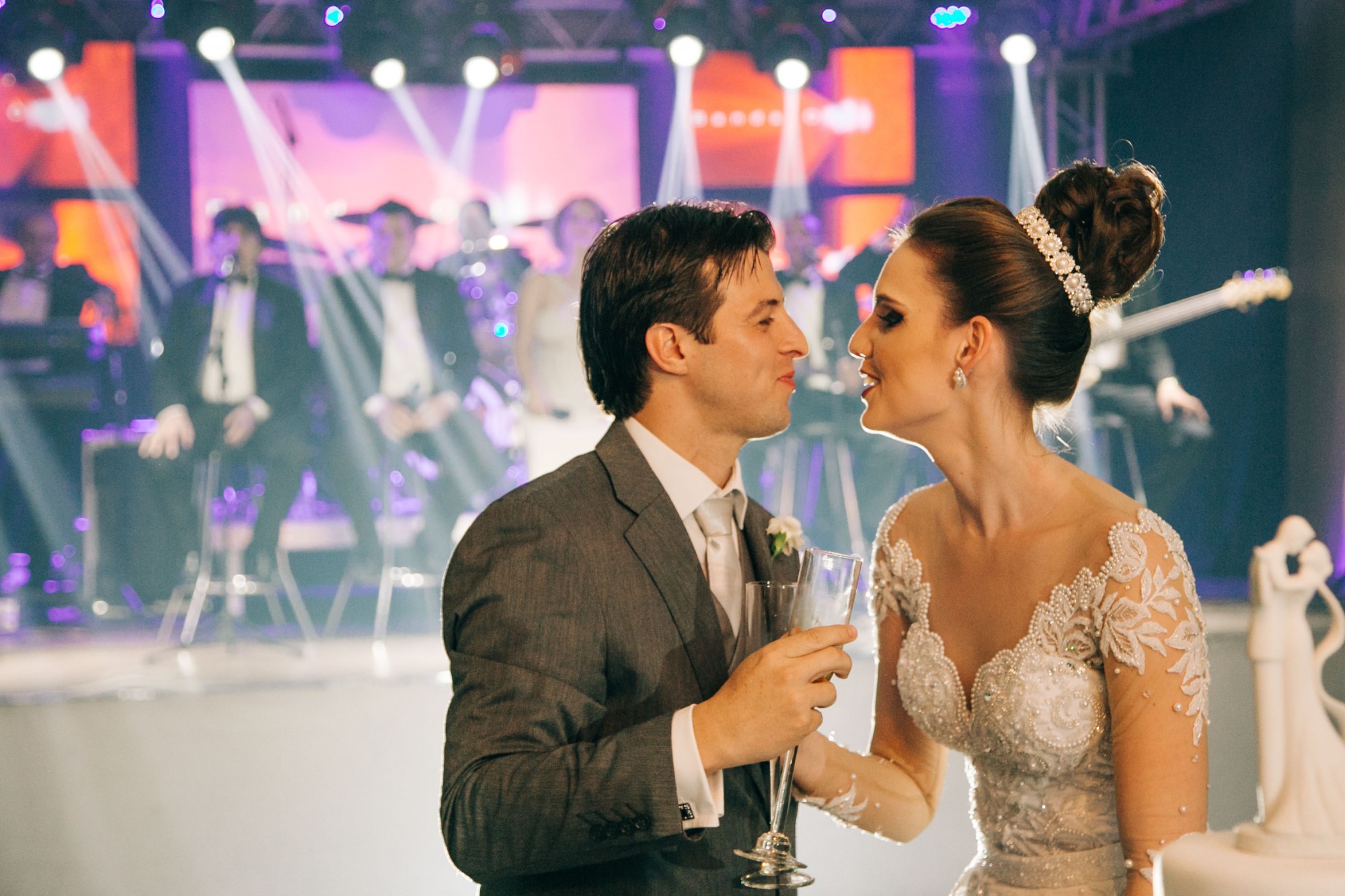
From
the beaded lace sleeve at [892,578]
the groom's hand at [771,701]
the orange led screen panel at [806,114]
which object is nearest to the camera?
the groom's hand at [771,701]

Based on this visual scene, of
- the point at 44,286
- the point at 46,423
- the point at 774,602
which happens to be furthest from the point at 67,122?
the point at 774,602

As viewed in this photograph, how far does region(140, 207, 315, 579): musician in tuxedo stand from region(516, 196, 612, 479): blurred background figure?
4.46 feet

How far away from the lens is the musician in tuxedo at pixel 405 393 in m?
7.61

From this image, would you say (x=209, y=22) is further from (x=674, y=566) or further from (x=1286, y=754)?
(x=1286, y=754)

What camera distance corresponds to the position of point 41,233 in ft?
24.7

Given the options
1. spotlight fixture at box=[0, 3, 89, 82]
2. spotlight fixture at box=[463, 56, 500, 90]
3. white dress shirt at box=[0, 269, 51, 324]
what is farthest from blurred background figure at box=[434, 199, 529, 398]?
spotlight fixture at box=[0, 3, 89, 82]

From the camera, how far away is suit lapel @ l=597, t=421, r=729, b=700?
1.79 metres

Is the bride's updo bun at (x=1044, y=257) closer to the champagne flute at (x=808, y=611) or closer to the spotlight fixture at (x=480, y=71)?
the champagne flute at (x=808, y=611)

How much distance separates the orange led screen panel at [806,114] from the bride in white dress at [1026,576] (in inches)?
259

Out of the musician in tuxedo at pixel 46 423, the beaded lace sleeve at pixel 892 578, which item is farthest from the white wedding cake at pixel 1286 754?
the musician in tuxedo at pixel 46 423

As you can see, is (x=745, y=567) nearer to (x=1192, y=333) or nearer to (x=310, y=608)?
(x=310, y=608)

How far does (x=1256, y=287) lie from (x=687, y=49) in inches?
152

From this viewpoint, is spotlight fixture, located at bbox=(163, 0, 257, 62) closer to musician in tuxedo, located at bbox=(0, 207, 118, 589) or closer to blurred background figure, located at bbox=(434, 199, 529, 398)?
musician in tuxedo, located at bbox=(0, 207, 118, 589)

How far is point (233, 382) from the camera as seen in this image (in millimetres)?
7168
